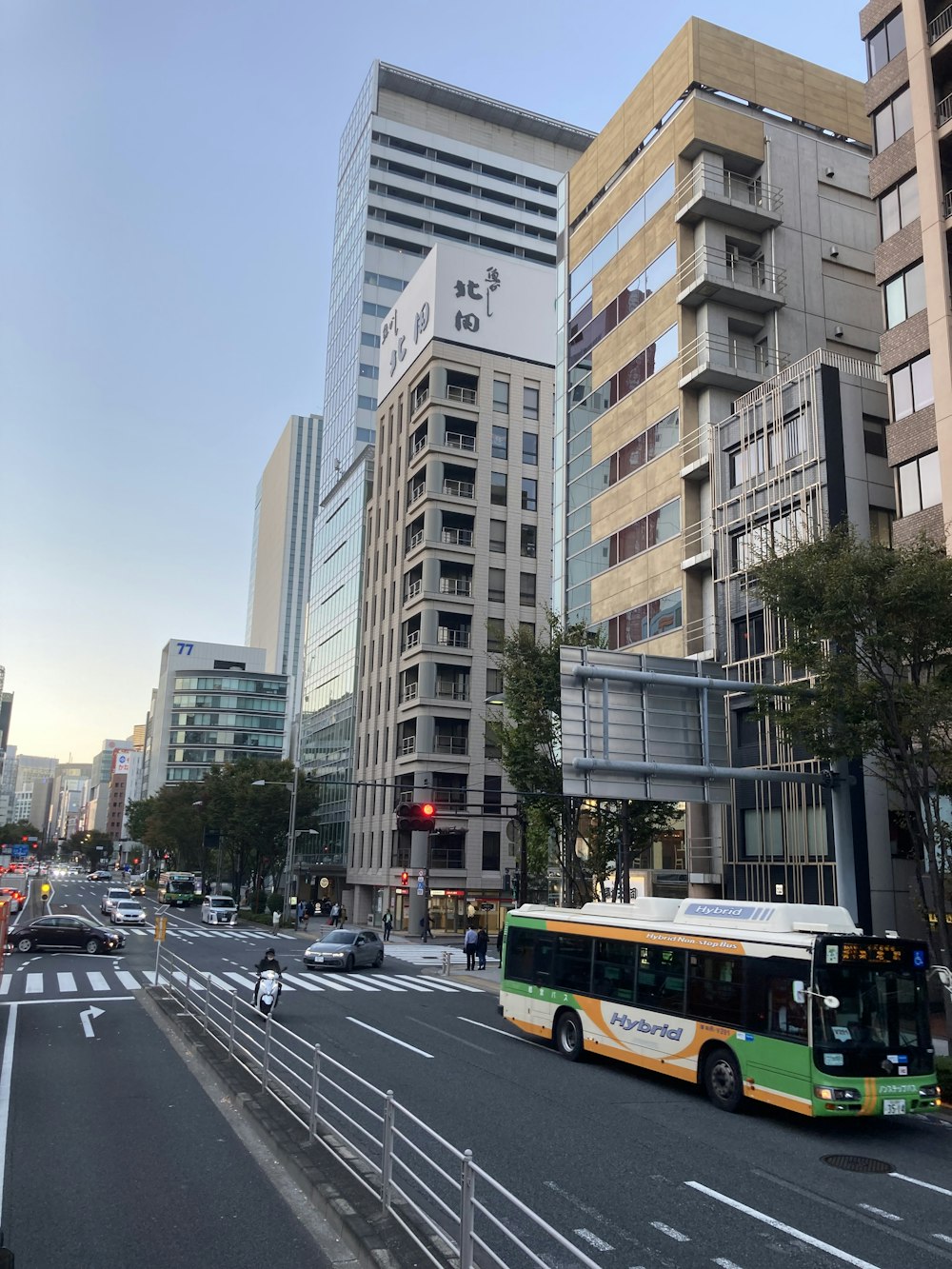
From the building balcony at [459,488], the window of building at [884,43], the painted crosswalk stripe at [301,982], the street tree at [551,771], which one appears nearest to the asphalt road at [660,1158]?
the painted crosswalk stripe at [301,982]

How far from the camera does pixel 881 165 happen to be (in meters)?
31.3

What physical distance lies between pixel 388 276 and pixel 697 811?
90.2m

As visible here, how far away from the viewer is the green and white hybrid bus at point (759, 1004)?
13.7 meters

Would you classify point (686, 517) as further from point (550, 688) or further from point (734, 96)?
point (734, 96)

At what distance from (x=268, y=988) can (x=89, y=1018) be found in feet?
15.5

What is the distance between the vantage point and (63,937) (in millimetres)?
39250

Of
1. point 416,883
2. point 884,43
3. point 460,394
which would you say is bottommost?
point 416,883

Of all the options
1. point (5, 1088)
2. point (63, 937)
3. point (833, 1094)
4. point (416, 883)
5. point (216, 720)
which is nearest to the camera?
point (833, 1094)

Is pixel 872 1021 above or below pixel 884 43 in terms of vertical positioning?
below

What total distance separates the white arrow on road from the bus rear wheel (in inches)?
466

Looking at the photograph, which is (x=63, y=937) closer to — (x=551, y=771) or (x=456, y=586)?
(x=551, y=771)

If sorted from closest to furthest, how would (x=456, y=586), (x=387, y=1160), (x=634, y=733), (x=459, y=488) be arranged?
(x=387, y=1160)
(x=634, y=733)
(x=456, y=586)
(x=459, y=488)

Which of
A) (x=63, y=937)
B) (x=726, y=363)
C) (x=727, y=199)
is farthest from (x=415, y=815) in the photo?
(x=727, y=199)

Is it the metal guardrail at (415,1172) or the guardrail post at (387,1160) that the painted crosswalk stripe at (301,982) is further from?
the guardrail post at (387,1160)
